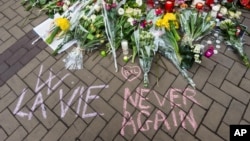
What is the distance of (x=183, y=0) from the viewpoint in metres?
3.86

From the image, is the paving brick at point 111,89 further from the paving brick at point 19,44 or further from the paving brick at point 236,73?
the paving brick at point 19,44

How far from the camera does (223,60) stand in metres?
3.41

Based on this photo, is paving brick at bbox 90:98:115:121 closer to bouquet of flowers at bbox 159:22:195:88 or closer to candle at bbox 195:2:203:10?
bouquet of flowers at bbox 159:22:195:88

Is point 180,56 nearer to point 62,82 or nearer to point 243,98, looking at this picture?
point 243,98

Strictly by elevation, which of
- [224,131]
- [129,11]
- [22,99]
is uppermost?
[129,11]

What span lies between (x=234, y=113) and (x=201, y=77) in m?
0.63

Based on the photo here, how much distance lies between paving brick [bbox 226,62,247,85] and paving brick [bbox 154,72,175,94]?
0.76m

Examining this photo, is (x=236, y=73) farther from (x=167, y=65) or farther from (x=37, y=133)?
(x=37, y=133)

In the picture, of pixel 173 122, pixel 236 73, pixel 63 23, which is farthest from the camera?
pixel 63 23

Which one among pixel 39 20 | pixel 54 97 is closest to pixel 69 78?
pixel 54 97

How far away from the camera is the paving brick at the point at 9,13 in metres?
4.39

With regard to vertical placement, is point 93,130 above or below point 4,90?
below

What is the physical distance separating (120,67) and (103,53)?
350 millimetres

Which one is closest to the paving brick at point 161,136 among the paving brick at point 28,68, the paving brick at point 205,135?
the paving brick at point 205,135
